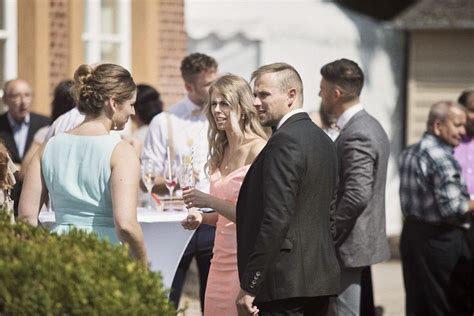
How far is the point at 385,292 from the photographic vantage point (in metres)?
13.8

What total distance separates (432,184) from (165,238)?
2.35 m

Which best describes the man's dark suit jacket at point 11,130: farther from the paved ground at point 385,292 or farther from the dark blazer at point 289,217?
the dark blazer at point 289,217

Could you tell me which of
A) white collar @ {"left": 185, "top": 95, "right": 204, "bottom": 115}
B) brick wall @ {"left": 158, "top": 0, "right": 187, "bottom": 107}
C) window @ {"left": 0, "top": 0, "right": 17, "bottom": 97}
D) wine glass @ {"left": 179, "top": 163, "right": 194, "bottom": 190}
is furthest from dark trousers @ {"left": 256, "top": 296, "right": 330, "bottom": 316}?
brick wall @ {"left": 158, "top": 0, "right": 187, "bottom": 107}

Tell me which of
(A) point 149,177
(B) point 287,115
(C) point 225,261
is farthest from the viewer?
(A) point 149,177

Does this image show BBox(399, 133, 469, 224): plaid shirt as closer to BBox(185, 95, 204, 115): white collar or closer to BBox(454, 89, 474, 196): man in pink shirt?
BBox(454, 89, 474, 196): man in pink shirt

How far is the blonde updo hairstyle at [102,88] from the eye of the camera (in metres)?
6.61

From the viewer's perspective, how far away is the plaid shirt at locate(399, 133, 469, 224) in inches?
361

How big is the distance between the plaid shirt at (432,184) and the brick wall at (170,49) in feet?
17.8

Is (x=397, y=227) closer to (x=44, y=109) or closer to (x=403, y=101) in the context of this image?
(x=403, y=101)

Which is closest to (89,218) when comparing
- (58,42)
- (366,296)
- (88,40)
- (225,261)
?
(225,261)

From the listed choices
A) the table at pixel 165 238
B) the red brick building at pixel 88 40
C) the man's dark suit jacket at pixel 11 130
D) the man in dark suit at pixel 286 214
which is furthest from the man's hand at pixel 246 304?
the red brick building at pixel 88 40

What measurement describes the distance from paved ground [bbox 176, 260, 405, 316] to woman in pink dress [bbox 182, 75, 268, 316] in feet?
14.0

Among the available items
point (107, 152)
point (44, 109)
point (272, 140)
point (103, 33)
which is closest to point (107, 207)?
point (107, 152)

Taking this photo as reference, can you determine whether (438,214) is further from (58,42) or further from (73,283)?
(58,42)
